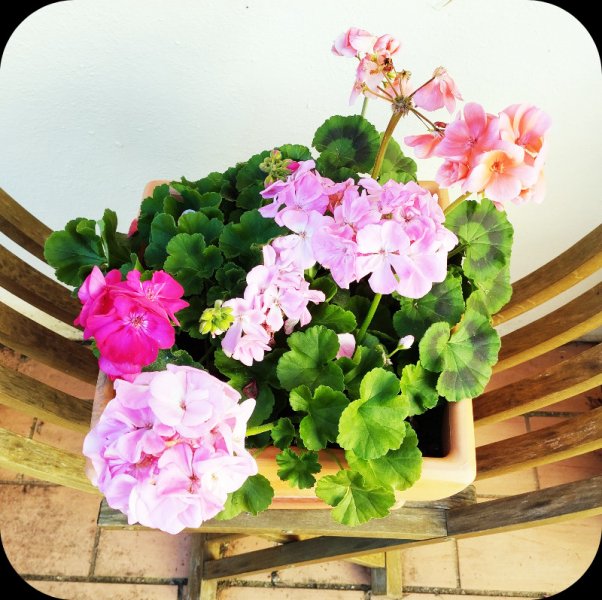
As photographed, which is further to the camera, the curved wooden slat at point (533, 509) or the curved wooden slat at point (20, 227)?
the curved wooden slat at point (20, 227)

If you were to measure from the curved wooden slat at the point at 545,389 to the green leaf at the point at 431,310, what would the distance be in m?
0.13

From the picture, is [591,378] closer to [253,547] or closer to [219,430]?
[219,430]

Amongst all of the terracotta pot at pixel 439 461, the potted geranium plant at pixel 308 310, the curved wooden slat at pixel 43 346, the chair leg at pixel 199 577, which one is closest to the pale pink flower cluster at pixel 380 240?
the potted geranium plant at pixel 308 310

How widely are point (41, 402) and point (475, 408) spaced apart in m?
0.53

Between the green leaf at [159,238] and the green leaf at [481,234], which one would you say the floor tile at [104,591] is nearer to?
the green leaf at [159,238]

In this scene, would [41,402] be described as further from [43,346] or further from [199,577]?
[199,577]

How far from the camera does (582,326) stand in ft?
2.56

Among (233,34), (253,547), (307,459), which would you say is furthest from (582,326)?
(253,547)

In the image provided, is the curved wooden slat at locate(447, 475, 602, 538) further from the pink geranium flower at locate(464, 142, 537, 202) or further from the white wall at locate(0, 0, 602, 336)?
the white wall at locate(0, 0, 602, 336)

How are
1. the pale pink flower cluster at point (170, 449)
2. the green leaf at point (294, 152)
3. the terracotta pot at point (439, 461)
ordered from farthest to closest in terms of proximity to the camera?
the green leaf at point (294, 152), the terracotta pot at point (439, 461), the pale pink flower cluster at point (170, 449)

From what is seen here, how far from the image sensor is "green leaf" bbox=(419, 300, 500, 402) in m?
0.74

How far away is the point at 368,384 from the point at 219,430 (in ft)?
0.63

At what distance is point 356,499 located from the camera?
0.73 m

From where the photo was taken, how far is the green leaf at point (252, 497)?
0.70 meters
